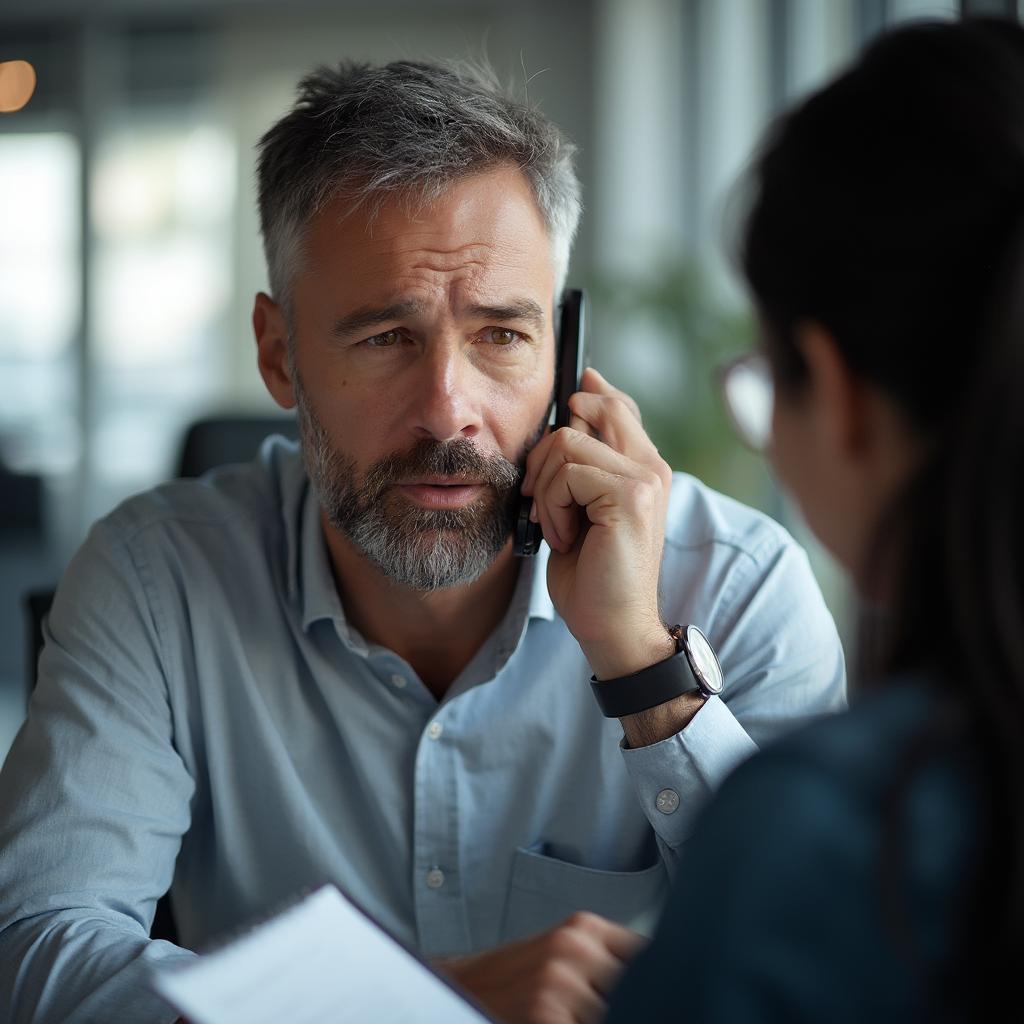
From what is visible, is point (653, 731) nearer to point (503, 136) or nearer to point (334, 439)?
point (334, 439)

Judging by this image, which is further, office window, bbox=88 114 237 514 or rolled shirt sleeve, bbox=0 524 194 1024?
office window, bbox=88 114 237 514

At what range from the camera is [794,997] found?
56 cm

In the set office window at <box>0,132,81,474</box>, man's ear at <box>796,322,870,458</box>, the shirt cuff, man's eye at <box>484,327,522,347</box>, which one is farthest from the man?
office window at <box>0,132,81,474</box>

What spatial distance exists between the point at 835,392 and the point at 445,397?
0.72 meters

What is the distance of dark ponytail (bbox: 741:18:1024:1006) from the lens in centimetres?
57

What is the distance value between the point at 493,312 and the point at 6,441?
5629 mm

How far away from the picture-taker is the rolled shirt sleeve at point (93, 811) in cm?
108

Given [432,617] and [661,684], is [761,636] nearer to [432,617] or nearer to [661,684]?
[661,684]

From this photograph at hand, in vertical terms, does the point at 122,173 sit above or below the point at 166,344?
above

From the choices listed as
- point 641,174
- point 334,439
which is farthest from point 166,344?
point 334,439

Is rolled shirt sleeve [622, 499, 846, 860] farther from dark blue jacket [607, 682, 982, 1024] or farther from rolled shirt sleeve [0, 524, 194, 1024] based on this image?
dark blue jacket [607, 682, 982, 1024]

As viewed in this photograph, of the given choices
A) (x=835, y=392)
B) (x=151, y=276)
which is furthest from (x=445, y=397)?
(x=151, y=276)

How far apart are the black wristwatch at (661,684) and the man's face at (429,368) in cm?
27

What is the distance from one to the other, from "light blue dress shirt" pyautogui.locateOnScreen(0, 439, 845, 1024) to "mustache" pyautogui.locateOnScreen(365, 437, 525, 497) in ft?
0.49
